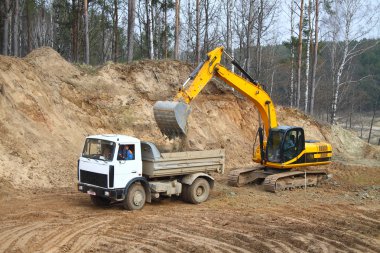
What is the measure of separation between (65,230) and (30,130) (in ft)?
23.4

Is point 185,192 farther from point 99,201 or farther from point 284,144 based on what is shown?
point 284,144

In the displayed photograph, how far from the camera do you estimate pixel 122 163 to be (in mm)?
11805

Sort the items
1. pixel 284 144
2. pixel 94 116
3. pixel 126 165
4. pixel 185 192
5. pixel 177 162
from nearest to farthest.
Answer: pixel 126 165 → pixel 177 162 → pixel 185 192 → pixel 284 144 → pixel 94 116

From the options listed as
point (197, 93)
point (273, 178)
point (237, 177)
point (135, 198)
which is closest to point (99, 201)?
point (135, 198)

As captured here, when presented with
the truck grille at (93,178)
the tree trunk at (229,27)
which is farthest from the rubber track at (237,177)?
the tree trunk at (229,27)

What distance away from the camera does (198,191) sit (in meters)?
13.6

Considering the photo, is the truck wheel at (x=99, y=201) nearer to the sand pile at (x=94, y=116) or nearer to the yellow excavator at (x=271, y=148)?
the sand pile at (x=94, y=116)

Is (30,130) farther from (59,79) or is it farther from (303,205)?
(303,205)

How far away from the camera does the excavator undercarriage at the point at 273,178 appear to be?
1567cm

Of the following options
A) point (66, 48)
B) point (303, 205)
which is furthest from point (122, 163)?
point (66, 48)

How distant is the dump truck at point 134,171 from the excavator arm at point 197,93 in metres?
1.03

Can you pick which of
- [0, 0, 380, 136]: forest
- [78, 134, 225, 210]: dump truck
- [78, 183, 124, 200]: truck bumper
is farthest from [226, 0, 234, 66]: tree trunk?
[78, 183, 124, 200]: truck bumper

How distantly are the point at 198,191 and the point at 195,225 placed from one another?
290 centimetres

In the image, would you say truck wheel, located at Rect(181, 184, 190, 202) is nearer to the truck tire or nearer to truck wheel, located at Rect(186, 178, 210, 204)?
truck wheel, located at Rect(186, 178, 210, 204)
